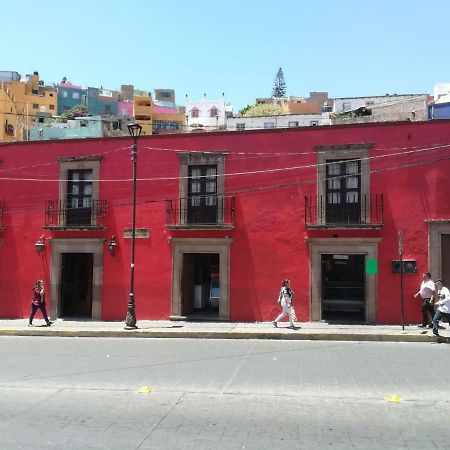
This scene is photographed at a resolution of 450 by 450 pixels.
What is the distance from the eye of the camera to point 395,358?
415 inches

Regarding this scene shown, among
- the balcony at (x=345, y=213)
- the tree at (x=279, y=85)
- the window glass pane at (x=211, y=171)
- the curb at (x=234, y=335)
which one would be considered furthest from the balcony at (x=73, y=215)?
the tree at (x=279, y=85)

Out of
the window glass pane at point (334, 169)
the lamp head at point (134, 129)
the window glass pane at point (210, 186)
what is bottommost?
the window glass pane at point (210, 186)

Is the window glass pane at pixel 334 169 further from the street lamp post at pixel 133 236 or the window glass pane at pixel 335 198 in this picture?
the street lamp post at pixel 133 236

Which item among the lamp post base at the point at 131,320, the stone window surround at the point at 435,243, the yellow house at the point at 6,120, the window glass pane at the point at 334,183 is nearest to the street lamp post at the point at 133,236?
the lamp post base at the point at 131,320

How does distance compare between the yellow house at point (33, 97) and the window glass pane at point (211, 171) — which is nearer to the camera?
the window glass pane at point (211, 171)

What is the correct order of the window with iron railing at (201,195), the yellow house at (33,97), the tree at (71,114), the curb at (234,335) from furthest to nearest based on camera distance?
the yellow house at (33,97)
the tree at (71,114)
the window with iron railing at (201,195)
the curb at (234,335)

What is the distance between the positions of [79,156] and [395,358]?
41.2 feet

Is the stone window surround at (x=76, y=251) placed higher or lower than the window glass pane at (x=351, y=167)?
lower

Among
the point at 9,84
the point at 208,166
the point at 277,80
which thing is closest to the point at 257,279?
the point at 208,166

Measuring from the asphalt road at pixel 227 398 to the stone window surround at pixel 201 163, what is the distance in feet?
21.4

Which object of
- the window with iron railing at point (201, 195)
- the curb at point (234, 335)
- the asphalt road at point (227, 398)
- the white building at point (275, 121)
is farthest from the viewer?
the white building at point (275, 121)

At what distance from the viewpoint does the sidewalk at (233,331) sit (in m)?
13.5

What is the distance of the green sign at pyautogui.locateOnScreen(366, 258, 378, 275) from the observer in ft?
51.6

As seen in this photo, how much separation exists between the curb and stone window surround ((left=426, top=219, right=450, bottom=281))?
2805 mm
